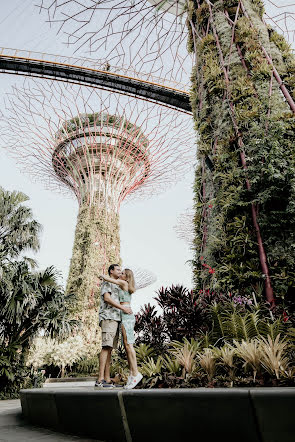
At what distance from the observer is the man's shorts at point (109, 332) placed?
3266 mm

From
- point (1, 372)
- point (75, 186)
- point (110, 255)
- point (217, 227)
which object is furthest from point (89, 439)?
point (75, 186)

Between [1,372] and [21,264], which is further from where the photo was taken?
[21,264]

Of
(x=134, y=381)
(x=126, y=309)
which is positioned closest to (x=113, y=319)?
(x=126, y=309)

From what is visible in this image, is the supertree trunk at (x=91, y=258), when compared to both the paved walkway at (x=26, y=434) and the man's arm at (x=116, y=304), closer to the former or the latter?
the paved walkway at (x=26, y=434)

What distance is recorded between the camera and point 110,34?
4.86m

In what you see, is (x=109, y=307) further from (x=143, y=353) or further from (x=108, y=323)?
(x=143, y=353)

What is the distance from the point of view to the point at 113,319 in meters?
3.32

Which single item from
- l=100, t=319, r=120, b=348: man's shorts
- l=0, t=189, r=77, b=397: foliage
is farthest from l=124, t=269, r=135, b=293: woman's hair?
l=0, t=189, r=77, b=397: foliage

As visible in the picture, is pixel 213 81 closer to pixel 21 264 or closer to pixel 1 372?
pixel 21 264

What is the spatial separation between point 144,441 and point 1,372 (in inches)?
386

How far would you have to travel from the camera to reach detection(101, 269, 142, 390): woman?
308 cm

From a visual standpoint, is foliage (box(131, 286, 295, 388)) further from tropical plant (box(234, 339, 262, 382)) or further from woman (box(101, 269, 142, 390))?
woman (box(101, 269, 142, 390))

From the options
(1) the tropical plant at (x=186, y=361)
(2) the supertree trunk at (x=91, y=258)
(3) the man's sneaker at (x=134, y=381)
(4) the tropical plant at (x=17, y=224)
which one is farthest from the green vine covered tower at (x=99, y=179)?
(1) the tropical plant at (x=186, y=361)

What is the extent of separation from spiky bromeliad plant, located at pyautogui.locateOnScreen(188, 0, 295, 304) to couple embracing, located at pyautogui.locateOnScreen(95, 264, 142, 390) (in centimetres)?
123
